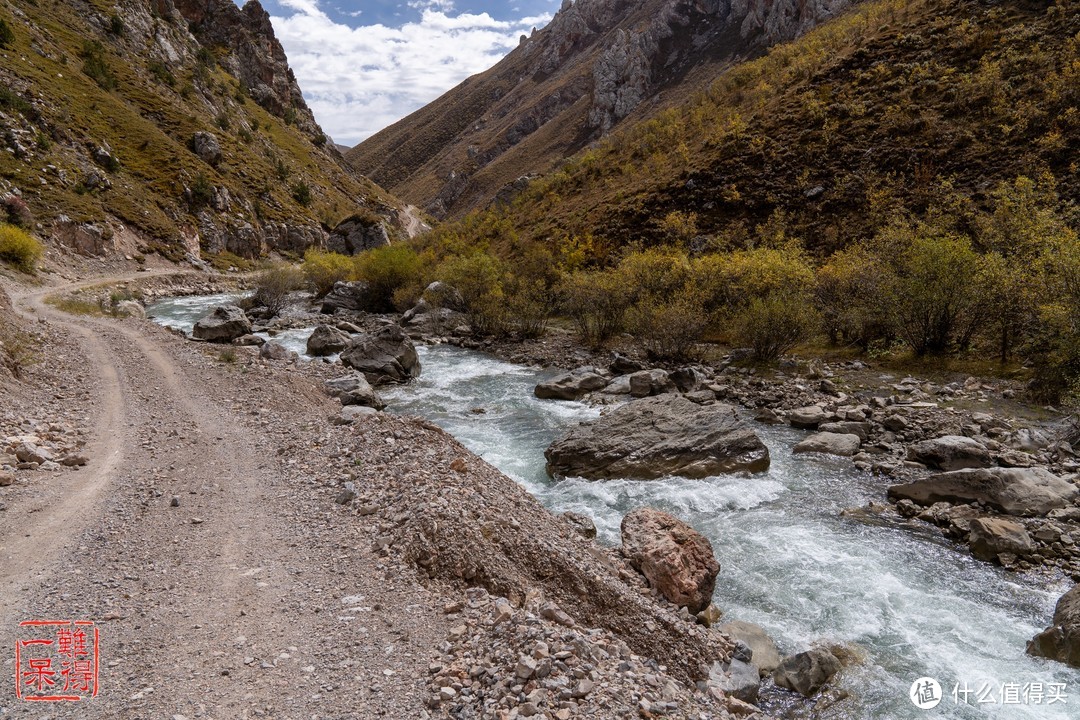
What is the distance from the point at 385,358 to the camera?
28.1 meters

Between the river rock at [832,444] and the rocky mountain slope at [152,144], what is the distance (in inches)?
2648

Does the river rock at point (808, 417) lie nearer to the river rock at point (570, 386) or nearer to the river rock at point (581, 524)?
the river rock at point (570, 386)

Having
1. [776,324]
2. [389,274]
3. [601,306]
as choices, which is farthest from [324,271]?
[776,324]

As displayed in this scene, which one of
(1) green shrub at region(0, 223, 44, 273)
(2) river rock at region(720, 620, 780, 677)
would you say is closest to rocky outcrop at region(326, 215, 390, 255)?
(1) green shrub at region(0, 223, 44, 273)

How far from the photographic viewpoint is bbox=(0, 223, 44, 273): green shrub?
42438 mm

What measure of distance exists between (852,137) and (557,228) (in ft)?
94.5

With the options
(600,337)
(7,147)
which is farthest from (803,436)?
(7,147)

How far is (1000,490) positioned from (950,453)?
8.28 ft

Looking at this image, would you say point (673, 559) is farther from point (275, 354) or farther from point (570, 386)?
point (275, 354)

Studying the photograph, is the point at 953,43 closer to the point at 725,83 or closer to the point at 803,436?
the point at 725,83

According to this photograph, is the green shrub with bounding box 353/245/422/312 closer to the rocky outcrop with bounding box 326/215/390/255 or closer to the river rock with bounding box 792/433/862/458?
the rocky outcrop with bounding box 326/215/390/255

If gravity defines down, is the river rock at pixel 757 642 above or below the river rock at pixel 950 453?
Answer: above

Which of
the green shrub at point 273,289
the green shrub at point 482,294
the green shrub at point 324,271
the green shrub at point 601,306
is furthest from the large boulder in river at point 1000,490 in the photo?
the green shrub at point 324,271

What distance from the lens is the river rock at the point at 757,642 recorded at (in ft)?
28.9
